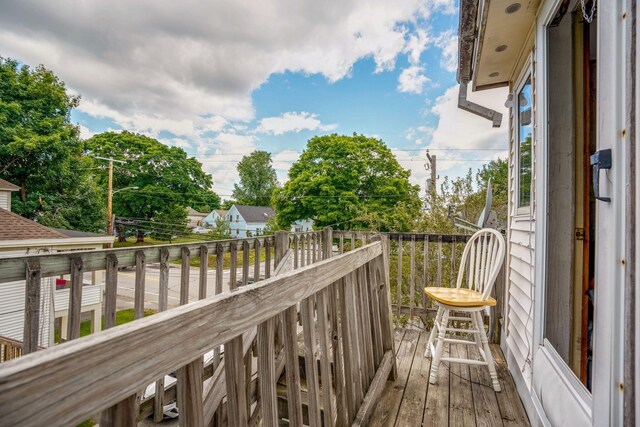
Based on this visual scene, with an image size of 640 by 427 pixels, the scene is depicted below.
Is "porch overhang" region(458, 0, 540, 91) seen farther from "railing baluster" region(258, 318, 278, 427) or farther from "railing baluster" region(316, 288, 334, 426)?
"railing baluster" region(258, 318, 278, 427)

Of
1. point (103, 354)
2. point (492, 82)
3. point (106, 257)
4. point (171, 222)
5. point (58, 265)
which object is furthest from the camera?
point (171, 222)

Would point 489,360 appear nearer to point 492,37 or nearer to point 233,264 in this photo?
point 233,264

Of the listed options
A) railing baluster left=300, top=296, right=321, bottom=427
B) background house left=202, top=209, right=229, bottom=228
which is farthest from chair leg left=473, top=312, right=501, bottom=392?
background house left=202, top=209, right=229, bottom=228

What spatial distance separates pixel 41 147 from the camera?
13281 millimetres

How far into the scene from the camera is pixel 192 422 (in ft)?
1.96

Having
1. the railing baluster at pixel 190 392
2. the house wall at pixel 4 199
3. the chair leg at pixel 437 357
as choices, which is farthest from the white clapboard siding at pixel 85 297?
the railing baluster at pixel 190 392

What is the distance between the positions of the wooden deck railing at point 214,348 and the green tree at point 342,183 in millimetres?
13498

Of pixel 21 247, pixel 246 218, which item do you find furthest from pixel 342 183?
pixel 246 218

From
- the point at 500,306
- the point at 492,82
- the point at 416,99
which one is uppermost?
the point at 416,99

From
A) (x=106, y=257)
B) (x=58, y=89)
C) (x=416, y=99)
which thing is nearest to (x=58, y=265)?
(x=106, y=257)

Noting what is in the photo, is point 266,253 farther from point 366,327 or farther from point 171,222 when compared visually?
point 171,222

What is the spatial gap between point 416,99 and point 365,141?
3.64 metres

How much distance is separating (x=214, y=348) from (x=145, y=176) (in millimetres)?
24659

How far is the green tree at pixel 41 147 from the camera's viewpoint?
13013mm
